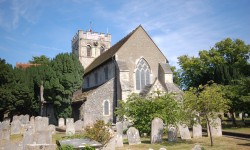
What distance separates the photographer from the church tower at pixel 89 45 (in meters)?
43.4

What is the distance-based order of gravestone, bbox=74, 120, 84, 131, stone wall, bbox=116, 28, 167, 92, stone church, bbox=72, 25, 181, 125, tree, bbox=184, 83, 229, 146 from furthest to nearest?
stone wall, bbox=116, 28, 167, 92 → stone church, bbox=72, 25, 181, 125 → gravestone, bbox=74, 120, 84, 131 → tree, bbox=184, 83, 229, 146

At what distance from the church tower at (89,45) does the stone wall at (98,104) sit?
18.4m

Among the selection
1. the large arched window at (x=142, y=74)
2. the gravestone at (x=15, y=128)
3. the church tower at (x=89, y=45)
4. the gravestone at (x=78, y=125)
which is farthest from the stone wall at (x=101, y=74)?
the gravestone at (x=15, y=128)

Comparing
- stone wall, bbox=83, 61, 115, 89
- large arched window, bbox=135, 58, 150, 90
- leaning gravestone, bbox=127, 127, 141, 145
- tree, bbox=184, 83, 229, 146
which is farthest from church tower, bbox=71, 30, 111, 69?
tree, bbox=184, 83, 229, 146

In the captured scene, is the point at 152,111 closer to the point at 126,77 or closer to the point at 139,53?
the point at 126,77

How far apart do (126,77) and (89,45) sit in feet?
69.0

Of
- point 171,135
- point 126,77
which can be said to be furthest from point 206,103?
point 126,77

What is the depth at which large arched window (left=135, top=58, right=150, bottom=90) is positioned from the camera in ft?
88.4

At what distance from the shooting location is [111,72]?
27.3 metres

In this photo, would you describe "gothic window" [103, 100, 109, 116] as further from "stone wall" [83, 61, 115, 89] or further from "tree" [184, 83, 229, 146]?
"tree" [184, 83, 229, 146]

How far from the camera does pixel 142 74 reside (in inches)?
1072

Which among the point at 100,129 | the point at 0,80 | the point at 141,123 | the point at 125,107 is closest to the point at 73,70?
the point at 0,80

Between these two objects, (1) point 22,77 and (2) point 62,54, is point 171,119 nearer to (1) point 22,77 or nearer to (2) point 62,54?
(2) point 62,54

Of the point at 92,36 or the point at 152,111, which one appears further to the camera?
the point at 92,36
